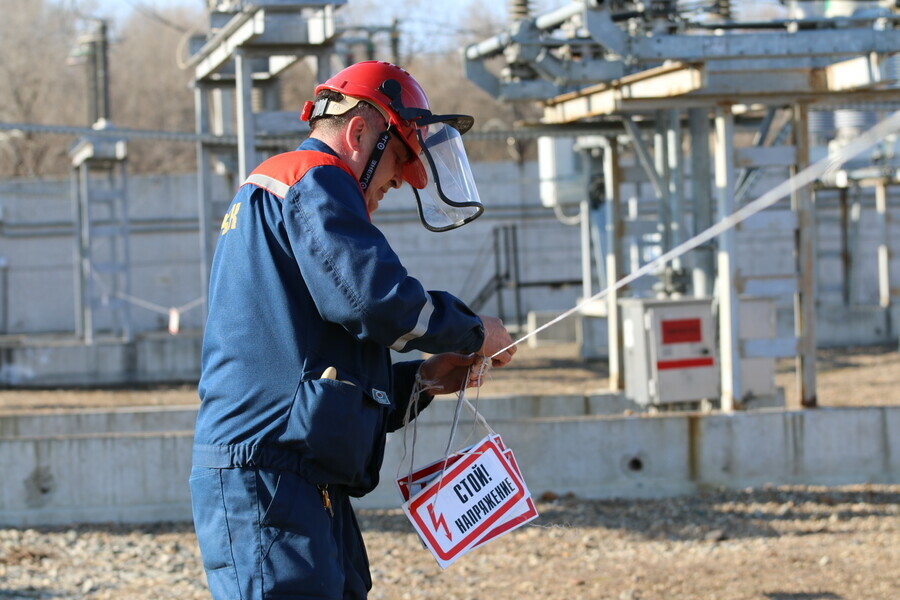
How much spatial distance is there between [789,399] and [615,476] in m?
5.28

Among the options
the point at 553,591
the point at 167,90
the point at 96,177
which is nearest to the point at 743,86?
the point at 553,591

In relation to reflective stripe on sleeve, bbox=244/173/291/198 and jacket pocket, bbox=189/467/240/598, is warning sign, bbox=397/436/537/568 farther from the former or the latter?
reflective stripe on sleeve, bbox=244/173/291/198

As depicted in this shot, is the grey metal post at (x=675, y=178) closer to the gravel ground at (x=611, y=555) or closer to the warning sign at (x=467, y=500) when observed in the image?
the gravel ground at (x=611, y=555)

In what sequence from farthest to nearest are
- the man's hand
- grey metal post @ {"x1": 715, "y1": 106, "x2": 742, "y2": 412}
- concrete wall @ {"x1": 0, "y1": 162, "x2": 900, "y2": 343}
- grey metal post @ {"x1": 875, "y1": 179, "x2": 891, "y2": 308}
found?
concrete wall @ {"x1": 0, "y1": 162, "x2": 900, "y2": 343} → grey metal post @ {"x1": 875, "y1": 179, "x2": 891, "y2": 308} → grey metal post @ {"x1": 715, "y1": 106, "x2": 742, "y2": 412} → the man's hand

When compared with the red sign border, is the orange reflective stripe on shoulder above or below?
above

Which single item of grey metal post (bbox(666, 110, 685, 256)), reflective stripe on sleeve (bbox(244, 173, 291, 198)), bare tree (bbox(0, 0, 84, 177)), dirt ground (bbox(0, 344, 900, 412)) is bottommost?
dirt ground (bbox(0, 344, 900, 412))

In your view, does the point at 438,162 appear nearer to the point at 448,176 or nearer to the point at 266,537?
the point at 448,176

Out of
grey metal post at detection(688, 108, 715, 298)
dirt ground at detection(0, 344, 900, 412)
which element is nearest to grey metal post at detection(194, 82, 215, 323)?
dirt ground at detection(0, 344, 900, 412)

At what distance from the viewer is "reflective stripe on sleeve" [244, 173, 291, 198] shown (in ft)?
10.4

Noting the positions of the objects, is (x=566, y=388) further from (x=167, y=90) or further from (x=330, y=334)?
(x=167, y=90)

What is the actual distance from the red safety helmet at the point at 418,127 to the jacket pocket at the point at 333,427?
73 cm

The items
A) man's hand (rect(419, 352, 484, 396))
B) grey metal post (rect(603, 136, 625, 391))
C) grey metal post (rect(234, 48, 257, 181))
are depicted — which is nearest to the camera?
man's hand (rect(419, 352, 484, 396))

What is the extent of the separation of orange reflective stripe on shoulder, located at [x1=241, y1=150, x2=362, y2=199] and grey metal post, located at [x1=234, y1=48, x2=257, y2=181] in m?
7.07

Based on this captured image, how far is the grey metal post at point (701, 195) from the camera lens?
36.3 feet
